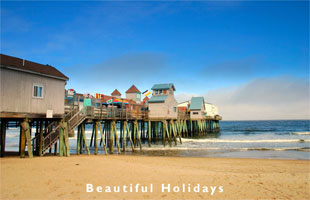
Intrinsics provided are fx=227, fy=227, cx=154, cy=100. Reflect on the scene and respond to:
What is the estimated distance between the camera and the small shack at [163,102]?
100.0ft

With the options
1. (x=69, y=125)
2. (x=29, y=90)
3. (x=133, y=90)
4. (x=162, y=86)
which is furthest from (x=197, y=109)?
(x=29, y=90)

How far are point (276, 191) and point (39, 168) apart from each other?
388 inches

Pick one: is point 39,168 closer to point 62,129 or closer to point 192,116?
point 62,129

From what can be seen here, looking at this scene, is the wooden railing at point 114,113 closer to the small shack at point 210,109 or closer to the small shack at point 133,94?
the small shack at point 133,94

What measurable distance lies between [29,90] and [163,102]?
19.0 metres

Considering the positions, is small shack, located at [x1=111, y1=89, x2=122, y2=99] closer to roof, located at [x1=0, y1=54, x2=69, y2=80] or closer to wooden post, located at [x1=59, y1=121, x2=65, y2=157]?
wooden post, located at [x1=59, y1=121, x2=65, y2=157]

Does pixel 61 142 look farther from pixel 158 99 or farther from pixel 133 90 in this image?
pixel 133 90

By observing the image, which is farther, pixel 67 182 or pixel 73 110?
pixel 73 110

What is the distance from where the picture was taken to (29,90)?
44.0 ft

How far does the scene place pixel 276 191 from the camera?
27.3 ft

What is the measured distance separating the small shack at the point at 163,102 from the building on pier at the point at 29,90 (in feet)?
53.1

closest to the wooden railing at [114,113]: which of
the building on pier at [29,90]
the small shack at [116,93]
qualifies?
the building on pier at [29,90]

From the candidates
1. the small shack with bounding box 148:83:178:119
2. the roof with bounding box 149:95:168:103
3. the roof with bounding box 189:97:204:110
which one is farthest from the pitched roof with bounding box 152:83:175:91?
the roof with bounding box 189:97:204:110

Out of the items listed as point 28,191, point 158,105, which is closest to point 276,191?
point 28,191
